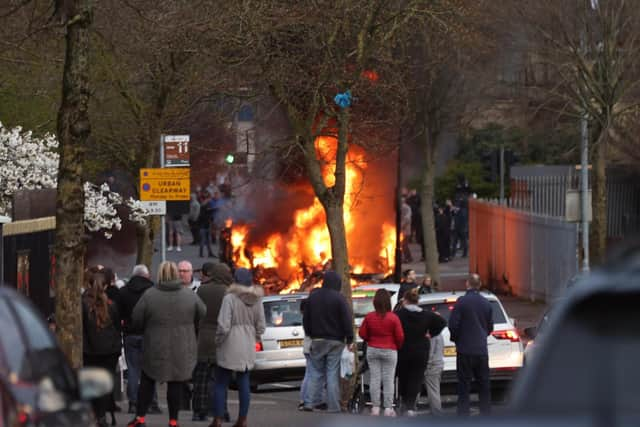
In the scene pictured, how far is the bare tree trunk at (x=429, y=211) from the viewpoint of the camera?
117ft

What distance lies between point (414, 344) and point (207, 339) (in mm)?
2441

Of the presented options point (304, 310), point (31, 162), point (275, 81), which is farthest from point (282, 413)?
point (31, 162)

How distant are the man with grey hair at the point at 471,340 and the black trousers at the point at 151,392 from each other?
13.4 feet

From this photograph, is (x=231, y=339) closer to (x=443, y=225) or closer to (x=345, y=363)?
(x=345, y=363)

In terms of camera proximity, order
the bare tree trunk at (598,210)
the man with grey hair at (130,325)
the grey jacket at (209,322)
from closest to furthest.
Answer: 1. the grey jacket at (209,322)
2. the man with grey hair at (130,325)
3. the bare tree trunk at (598,210)

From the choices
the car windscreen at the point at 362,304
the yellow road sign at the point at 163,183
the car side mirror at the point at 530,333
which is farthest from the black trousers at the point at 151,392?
the yellow road sign at the point at 163,183

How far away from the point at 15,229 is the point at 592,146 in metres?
14.4

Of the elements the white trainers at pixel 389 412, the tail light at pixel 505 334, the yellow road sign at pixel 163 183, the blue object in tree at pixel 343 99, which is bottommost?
the white trainers at pixel 389 412

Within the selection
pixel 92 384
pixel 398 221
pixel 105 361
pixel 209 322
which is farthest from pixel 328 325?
pixel 398 221

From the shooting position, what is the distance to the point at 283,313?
68.6 ft

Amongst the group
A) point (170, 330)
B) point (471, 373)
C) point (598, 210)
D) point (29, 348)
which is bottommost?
point (471, 373)

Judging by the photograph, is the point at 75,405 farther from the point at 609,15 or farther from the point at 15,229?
the point at 609,15

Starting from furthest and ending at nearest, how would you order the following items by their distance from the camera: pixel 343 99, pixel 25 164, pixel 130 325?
1. pixel 25 164
2. pixel 343 99
3. pixel 130 325

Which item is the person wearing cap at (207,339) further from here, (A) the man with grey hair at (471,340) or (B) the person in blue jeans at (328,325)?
(A) the man with grey hair at (471,340)
